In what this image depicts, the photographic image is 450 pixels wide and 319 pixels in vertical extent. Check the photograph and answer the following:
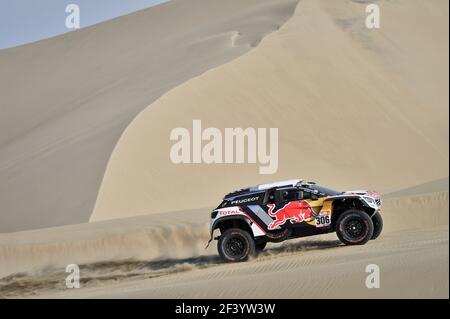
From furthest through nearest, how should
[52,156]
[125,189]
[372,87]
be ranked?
1. [372,87]
2. [52,156]
3. [125,189]

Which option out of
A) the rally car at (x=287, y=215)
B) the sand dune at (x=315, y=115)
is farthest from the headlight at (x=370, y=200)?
the sand dune at (x=315, y=115)

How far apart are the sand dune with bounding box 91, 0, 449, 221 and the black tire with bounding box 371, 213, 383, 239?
34.8 ft

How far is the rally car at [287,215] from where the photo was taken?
51.3 ft

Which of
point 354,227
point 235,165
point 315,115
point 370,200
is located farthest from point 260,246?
point 315,115

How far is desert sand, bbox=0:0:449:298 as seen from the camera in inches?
563

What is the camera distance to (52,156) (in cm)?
3027

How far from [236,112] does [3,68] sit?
34548mm

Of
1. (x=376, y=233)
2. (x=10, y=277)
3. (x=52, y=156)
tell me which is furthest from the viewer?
(x=52, y=156)

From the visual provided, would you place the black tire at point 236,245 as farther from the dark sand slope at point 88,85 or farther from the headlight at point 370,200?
the dark sand slope at point 88,85

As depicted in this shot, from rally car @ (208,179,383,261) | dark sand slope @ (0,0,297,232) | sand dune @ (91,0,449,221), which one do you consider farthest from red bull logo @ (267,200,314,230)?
dark sand slope @ (0,0,297,232)

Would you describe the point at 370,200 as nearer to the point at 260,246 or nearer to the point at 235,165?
the point at 260,246
